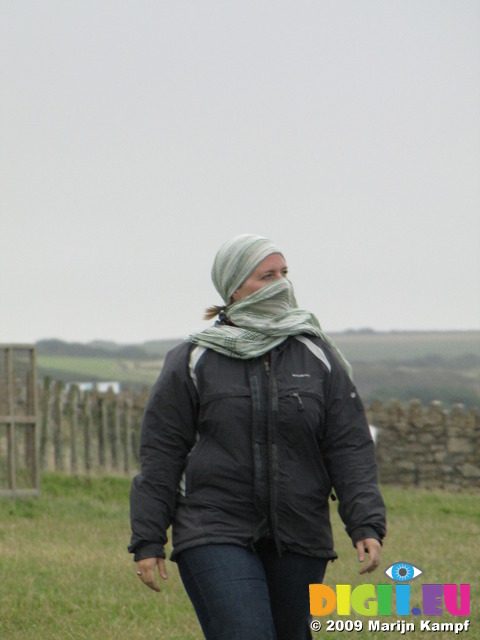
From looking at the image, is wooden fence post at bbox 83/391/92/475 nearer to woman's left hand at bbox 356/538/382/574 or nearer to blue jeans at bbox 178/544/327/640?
blue jeans at bbox 178/544/327/640

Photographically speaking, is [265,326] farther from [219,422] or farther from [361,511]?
[361,511]

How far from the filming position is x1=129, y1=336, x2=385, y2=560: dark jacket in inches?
160

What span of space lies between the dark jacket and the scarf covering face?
1.8 inches

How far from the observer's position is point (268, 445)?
13.4ft

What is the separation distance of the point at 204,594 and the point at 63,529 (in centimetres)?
757

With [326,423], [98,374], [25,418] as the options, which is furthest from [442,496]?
[98,374]

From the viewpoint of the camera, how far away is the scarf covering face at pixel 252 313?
4215 millimetres

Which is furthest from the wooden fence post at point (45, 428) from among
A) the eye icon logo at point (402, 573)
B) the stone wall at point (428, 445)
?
the eye icon logo at point (402, 573)

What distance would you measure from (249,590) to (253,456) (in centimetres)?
44

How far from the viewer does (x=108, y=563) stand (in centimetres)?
921

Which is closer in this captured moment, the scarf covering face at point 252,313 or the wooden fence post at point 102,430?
the scarf covering face at point 252,313

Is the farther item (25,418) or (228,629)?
(25,418)

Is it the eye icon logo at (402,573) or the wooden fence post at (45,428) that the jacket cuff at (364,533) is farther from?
the wooden fence post at (45,428)

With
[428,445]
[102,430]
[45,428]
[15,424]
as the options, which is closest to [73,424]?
[45,428]
